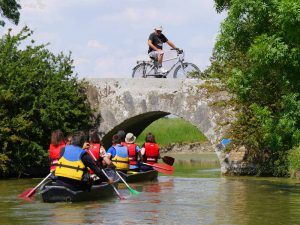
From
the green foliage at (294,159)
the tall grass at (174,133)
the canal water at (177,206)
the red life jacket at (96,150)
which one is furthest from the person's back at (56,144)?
the tall grass at (174,133)

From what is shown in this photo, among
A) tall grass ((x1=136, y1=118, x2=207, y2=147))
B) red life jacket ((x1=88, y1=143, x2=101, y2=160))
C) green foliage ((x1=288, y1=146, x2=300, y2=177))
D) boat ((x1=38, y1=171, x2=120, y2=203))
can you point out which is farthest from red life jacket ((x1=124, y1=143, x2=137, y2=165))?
tall grass ((x1=136, y1=118, x2=207, y2=147))

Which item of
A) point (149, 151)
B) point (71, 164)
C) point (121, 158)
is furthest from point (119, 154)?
point (71, 164)

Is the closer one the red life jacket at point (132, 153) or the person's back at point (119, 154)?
the person's back at point (119, 154)

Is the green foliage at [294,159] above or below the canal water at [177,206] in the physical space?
above

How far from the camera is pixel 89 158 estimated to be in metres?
15.2

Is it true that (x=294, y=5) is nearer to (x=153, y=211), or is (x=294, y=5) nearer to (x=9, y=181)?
(x=153, y=211)

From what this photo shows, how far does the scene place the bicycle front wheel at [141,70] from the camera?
26.7 m

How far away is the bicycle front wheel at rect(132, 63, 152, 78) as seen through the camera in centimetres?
2666

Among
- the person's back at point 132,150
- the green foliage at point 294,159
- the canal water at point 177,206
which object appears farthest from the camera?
the person's back at point 132,150

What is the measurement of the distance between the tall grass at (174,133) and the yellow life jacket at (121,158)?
87.9 feet

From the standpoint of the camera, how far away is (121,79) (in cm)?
2736

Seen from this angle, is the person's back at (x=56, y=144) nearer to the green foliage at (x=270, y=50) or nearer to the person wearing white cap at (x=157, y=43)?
the green foliage at (x=270, y=50)

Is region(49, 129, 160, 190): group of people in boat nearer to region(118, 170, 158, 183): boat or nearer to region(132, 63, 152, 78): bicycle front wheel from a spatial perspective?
region(118, 170, 158, 183): boat

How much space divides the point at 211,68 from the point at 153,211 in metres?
11.8
